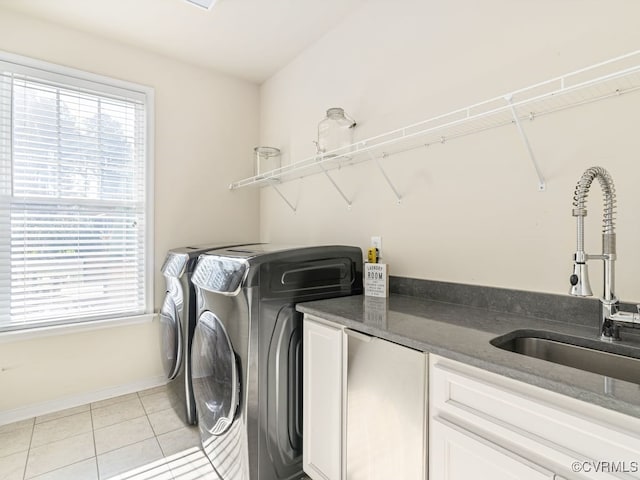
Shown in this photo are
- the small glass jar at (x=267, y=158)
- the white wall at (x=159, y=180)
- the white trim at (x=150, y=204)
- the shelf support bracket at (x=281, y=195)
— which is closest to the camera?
the white wall at (x=159, y=180)

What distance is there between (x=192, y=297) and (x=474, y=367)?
168 centimetres

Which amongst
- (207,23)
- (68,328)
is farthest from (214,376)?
(207,23)

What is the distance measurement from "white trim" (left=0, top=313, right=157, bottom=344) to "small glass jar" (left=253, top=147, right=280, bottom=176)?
4.96 ft

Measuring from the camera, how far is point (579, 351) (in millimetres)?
1073

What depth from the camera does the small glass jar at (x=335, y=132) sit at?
208 cm

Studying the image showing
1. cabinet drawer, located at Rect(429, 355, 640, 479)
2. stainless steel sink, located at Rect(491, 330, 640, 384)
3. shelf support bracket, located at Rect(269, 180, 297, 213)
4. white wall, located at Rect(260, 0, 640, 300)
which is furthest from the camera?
shelf support bracket, located at Rect(269, 180, 297, 213)

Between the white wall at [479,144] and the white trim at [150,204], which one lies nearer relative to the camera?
the white wall at [479,144]

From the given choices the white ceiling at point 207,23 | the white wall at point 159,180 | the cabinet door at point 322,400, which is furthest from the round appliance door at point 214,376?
the white ceiling at point 207,23

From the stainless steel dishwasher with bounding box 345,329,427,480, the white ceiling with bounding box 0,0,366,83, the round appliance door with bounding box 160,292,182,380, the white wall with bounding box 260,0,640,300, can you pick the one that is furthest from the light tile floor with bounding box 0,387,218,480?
the white ceiling with bounding box 0,0,366,83

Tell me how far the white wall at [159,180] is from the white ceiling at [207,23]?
0.14 meters

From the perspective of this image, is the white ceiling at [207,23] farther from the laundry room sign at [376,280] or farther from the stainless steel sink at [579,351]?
the stainless steel sink at [579,351]

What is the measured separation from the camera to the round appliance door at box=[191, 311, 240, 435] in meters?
1.50

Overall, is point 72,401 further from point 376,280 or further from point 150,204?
point 376,280

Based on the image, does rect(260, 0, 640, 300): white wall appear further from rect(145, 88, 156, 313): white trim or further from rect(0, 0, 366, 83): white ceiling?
rect(145, 88, 156, 313): white trim
